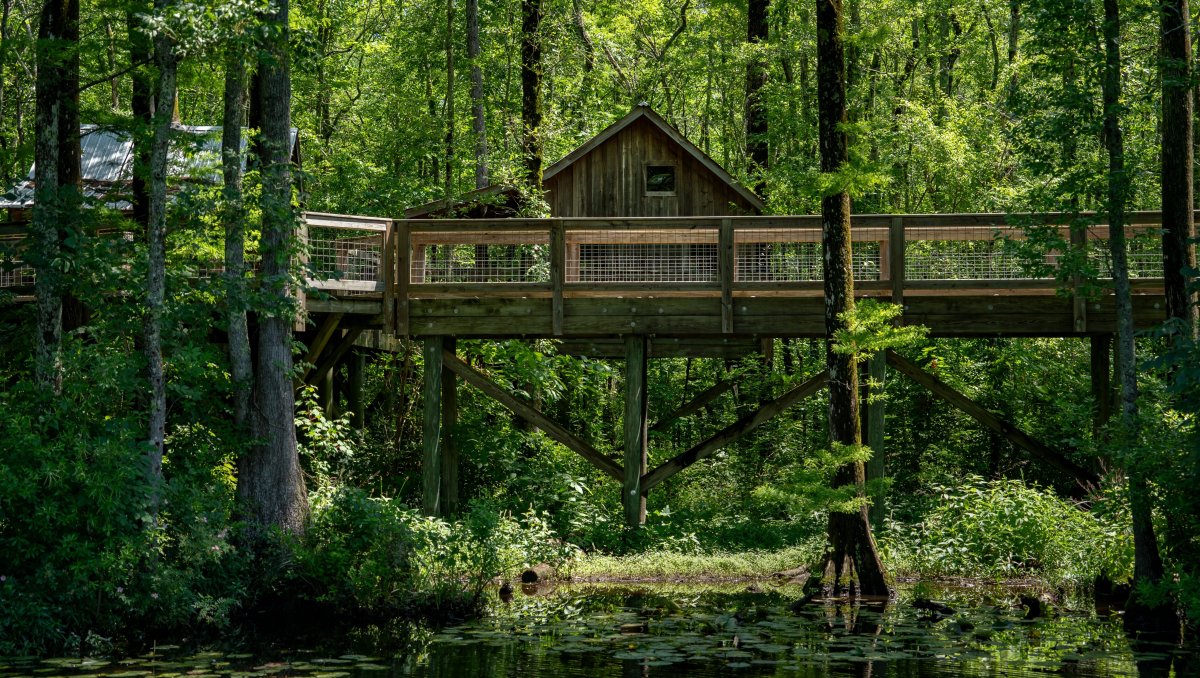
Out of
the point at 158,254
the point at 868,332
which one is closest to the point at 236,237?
the point at 158,254

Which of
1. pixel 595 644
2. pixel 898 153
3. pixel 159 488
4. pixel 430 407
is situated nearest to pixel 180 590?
pixel 159 488

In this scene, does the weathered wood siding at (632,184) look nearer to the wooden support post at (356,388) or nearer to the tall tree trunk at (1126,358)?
the wooden support post at (356,388)

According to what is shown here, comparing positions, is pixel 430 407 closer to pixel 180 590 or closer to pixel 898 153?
pixel 180 590

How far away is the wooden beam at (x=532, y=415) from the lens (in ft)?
51.5

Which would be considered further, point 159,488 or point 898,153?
point 898,153

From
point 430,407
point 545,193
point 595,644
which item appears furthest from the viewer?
point 545,193

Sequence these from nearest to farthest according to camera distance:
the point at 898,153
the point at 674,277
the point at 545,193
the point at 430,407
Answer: the point at 430,407 → the point at 674,277 → the point at 545,193 → the point at 898,153

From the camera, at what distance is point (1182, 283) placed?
12.3 meters

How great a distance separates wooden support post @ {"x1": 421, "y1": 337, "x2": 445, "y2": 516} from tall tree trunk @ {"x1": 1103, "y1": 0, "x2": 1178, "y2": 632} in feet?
25.8

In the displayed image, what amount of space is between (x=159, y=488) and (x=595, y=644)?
3935mm

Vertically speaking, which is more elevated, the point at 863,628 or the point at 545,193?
the point at 545,193

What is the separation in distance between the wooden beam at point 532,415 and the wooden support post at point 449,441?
344 millimetres

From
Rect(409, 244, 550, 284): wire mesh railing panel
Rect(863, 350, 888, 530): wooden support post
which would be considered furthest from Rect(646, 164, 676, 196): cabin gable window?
Rect(863, 350, 888, 530): wooden support post

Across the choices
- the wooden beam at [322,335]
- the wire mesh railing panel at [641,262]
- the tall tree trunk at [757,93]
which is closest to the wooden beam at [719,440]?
Answer: the wire mesh railing panel at [641,262]
